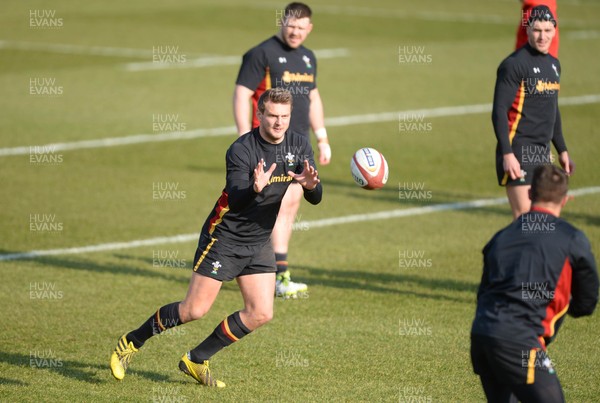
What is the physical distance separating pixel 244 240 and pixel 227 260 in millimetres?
223

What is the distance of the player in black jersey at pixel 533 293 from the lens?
646 cm

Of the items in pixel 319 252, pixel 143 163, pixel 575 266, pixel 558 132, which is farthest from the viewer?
pixel 143 163

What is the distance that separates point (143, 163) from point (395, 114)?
6462 millimetres

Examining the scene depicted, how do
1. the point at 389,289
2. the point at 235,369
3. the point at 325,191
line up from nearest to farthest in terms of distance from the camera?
the point at 235,369 → the point at 389,289 → the point at 325,191

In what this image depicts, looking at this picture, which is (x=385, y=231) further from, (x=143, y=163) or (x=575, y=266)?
(x=575, y=266)

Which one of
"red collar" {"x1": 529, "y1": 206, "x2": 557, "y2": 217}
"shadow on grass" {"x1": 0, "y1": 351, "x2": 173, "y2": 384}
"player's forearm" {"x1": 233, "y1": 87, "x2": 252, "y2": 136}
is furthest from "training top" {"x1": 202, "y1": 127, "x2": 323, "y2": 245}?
"player's forearm" {"x1": 233, "y1": 87, "x2": 252, "y2": 136}

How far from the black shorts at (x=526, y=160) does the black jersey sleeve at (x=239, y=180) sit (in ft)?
10.7

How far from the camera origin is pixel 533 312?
6.56 meters

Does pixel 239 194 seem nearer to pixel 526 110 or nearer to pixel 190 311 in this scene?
pixel 190 311

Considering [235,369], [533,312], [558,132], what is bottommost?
[235,369]

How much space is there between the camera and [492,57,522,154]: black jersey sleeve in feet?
34.7

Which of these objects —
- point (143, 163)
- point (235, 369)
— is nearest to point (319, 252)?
point (235, 369)

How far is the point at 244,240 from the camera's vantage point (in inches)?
340

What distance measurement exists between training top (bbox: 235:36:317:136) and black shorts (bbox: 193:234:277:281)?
11.8 ft
